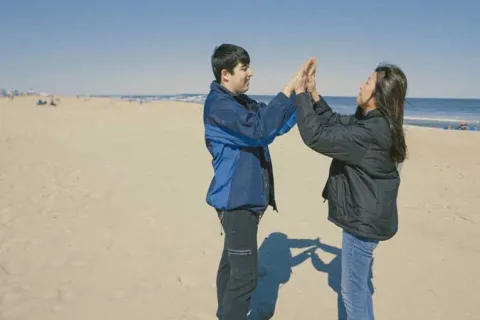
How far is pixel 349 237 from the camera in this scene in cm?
262

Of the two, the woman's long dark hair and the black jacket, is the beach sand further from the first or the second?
the woman's long dark hair

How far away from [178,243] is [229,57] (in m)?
3.40

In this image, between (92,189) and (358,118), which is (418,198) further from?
(92,189)

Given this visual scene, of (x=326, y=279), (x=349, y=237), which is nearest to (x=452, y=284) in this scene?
(x=326, y=279)

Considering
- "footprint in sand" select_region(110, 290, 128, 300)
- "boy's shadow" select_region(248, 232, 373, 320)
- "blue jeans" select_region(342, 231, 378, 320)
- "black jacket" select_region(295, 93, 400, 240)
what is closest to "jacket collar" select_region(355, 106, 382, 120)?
"black jacket" select_region(295, 93, 400, 240)

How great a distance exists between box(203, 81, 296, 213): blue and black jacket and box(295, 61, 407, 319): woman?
193 millimetres

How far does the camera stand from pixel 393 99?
239 centimetres

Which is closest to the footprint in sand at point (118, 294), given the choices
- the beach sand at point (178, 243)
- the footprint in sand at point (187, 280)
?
the beach sand at point (178, 243)

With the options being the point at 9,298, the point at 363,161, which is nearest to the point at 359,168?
the point at 363,161

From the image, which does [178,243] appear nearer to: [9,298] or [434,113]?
[9,298]

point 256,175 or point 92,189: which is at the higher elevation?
point 256,175

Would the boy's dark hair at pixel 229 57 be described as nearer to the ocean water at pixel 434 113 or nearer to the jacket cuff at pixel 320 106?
the jacket cuff at pixel 320 106

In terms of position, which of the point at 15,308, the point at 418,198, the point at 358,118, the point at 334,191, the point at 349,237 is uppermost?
the point at 358,118

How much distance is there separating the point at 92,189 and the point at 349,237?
6.32m
